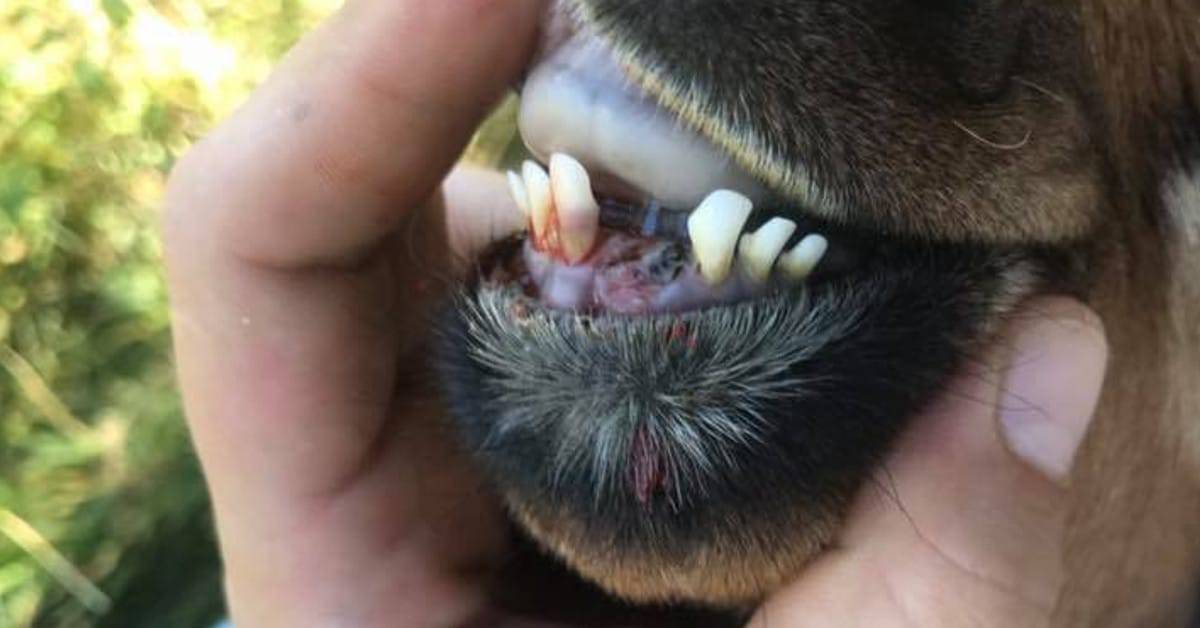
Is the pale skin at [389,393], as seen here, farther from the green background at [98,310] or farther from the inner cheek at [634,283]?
the green background at [98,310]

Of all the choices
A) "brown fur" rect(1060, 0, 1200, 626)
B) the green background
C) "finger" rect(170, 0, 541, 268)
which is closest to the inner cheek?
"finger" rect(170, 0, 541, 268)

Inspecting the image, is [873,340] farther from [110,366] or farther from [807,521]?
[110,366]

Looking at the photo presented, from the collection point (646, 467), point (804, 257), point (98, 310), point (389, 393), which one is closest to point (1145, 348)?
point (804, 257)

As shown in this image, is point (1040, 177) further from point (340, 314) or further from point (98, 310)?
point (98, 310)

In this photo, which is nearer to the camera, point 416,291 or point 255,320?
point 255,320

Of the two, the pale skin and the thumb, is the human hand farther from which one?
the thumb

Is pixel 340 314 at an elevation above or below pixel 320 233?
below

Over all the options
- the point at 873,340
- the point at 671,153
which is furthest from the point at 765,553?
the point at 671,153
